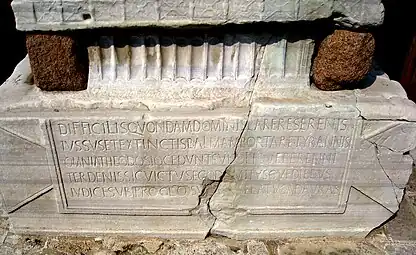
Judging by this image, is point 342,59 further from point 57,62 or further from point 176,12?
point 57,62

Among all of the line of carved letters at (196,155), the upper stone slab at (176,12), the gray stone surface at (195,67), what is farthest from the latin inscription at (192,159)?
the upper stone slab at (176,12)

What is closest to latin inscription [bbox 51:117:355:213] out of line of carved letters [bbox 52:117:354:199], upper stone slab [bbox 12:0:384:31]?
line of carved letters [bbox 52:117:354:199]

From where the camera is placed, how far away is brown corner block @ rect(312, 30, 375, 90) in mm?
2404

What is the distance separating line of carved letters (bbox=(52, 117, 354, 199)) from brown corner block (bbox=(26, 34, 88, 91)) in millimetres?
204

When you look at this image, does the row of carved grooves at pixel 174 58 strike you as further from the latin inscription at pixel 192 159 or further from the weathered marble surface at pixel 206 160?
the latin inscription at pixel 192 159

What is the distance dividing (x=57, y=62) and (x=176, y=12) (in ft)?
2.05

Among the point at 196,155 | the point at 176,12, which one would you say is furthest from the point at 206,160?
the point at 176,12

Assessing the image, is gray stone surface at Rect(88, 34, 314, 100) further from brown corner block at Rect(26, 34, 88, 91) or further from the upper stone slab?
the upper stone slab

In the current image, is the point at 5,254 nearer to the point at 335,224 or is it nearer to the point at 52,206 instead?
the point at 52,206

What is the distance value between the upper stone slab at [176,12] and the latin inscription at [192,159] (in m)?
0.47

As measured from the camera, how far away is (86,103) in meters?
2.46

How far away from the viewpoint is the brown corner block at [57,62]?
7.73 feet

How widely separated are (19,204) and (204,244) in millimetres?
1029

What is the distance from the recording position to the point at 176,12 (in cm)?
228
